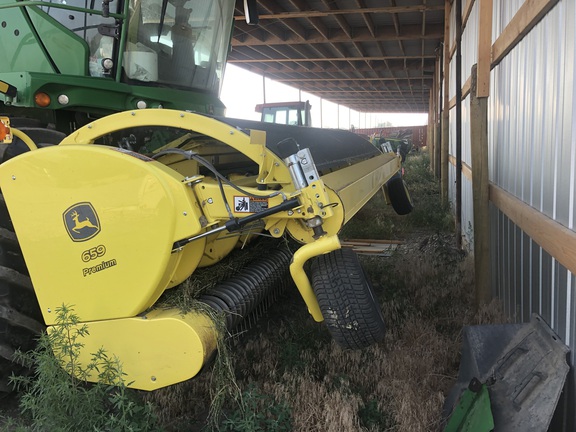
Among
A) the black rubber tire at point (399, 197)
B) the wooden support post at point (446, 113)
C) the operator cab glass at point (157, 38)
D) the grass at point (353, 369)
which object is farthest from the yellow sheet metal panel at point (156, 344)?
the wooden support post at point (446, 113)

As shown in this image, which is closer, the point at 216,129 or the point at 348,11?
the point at 216,129

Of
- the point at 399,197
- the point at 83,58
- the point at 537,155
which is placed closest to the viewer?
the point at 537,155

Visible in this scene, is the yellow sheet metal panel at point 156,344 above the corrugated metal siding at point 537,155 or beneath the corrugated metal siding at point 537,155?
beneath

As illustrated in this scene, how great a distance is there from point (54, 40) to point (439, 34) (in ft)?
30.4

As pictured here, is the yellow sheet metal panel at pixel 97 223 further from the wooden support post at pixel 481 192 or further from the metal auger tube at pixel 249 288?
Result: the wooden support post at pixel 481 192

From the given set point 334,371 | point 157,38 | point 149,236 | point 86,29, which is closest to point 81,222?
point 149,236

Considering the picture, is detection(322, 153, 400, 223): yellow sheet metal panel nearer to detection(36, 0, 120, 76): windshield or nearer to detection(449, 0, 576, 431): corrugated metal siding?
detection(449, 0, 576, 431): corrugated metal siding

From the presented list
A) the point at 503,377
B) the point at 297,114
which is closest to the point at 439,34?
the point at 297,114

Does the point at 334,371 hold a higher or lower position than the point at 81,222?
lower

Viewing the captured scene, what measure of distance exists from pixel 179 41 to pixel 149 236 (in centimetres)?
205

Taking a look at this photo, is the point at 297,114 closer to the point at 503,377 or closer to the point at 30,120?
the point at 30,120

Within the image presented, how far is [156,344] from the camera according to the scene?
204cm

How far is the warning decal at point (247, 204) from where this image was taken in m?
2.07

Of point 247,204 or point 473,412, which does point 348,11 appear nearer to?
point 247,204
